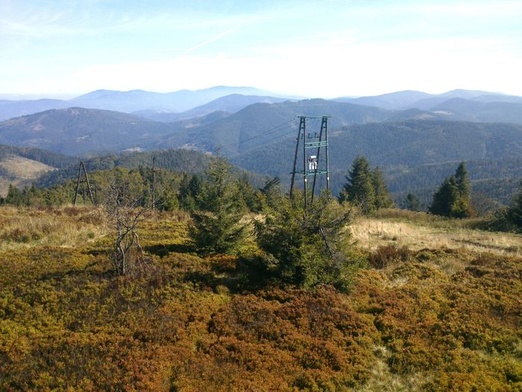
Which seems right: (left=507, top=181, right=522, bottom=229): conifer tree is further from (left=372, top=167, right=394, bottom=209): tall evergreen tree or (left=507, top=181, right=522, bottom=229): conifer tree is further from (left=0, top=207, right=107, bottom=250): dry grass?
(left=0, top=207, right=107, bottom=250): dry grass

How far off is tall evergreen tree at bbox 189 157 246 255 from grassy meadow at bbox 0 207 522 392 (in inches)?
35.8

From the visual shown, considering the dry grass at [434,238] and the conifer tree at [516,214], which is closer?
the dry grass at [434,238]

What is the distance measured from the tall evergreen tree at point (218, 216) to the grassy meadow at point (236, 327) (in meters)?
0.91

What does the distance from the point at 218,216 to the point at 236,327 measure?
20.5 ft

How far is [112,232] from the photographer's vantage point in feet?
69.7

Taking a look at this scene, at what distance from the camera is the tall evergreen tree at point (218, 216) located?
17.1 meters

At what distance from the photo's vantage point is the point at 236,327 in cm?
1172

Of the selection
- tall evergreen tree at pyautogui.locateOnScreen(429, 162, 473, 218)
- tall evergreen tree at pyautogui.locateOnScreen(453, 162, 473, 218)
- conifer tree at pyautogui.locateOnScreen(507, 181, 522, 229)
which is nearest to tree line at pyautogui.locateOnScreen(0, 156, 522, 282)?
conifer tree at pyautogui.locateOnScreen(507, 181, 522, 229)

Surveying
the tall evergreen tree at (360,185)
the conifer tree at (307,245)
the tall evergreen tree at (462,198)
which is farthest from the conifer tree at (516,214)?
the conifer tree at (307,245)

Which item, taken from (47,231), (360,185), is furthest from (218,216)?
(360,185)

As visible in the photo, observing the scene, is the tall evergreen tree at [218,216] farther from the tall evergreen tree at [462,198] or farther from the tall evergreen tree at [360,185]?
the tall evergreen tree at [462,198]

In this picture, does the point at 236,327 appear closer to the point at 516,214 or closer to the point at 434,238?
the point at 434,238

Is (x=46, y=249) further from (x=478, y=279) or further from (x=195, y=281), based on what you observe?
(x=478, y=279)

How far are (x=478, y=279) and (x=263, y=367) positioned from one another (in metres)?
11.4
